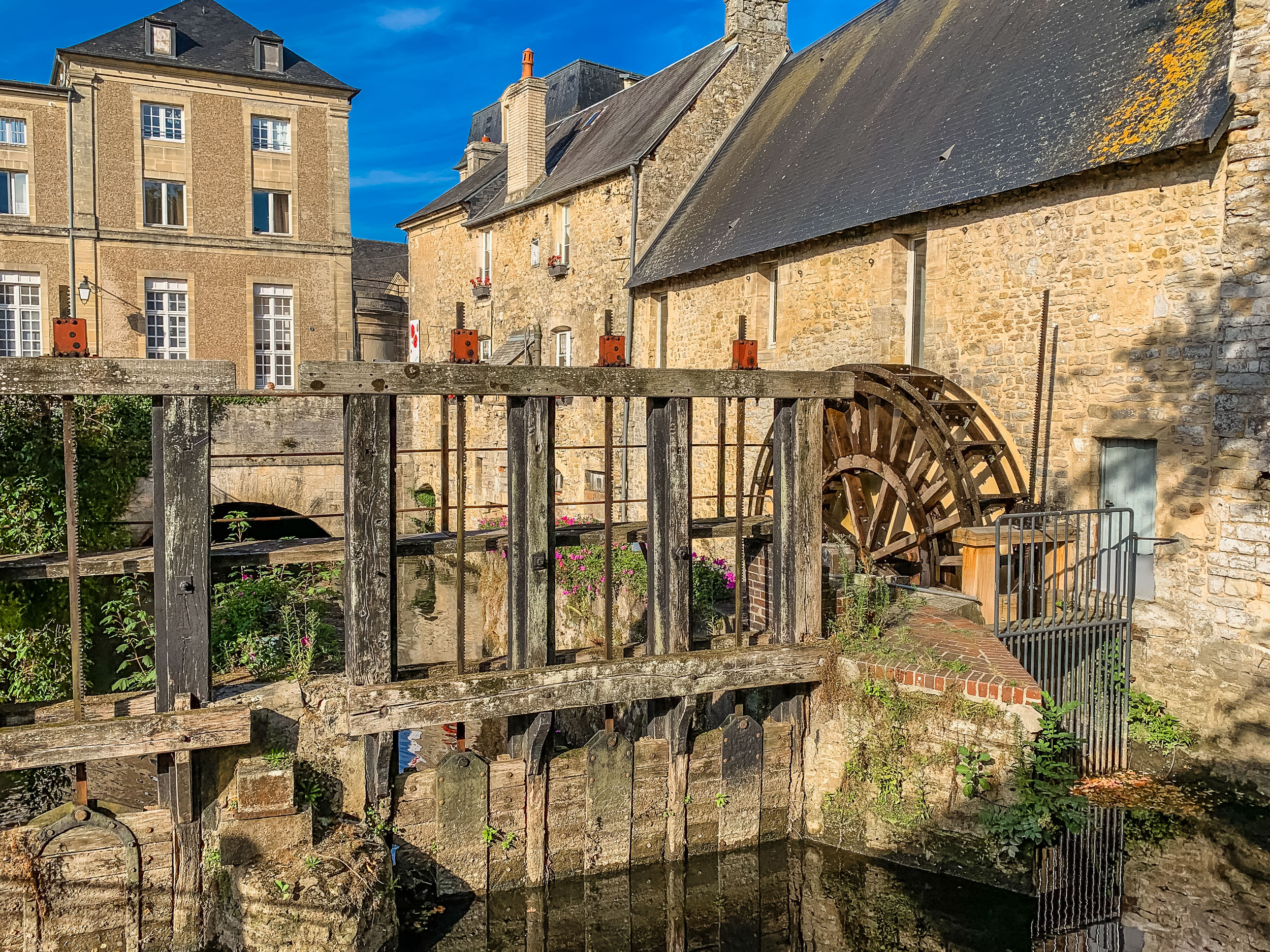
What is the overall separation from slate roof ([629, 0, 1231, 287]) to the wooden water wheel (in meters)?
1.98

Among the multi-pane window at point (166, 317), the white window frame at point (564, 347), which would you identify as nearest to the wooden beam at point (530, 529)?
the white window frame at point (564, 347)

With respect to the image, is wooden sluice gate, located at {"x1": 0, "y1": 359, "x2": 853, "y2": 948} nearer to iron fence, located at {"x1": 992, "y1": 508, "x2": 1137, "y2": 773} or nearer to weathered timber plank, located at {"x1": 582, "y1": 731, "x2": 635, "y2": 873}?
weathered timber plank, located at {"x1": 582, "y1": 731, "x2": 635, "y2": 873}

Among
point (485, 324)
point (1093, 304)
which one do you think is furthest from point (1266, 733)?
point (485, 324)

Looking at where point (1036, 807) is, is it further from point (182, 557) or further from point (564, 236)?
point (564, 236)

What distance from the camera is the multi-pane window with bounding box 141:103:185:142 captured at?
19.9 metres

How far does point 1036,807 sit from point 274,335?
19.1 m

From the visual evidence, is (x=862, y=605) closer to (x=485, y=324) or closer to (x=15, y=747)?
(x=15, y=747)

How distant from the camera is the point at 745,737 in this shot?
6.51 m

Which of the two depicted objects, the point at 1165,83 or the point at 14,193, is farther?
the point at 14,193

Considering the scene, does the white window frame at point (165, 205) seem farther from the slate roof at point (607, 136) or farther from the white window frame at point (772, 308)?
the white window frame at point (772, 308)

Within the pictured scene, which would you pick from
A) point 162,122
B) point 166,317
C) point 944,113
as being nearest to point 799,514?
point 944,113

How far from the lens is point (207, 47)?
20.6m

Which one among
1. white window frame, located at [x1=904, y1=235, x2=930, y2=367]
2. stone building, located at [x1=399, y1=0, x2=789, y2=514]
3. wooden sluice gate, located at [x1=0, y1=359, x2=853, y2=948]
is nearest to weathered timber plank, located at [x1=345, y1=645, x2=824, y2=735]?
wooden sluice gate, located at [x1=0, y1=359, x2=853, y2=948]

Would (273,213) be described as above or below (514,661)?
above
